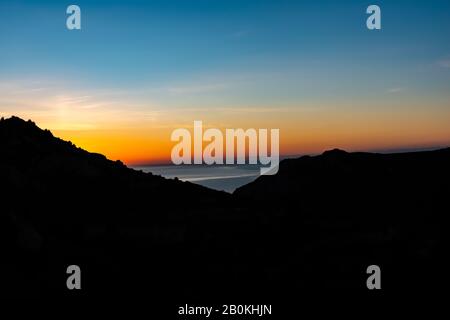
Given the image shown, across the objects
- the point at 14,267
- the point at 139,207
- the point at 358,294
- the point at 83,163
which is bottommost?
the point at 358,294

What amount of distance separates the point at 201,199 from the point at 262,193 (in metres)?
24.8

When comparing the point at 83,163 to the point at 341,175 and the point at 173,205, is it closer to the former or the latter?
the point at 173,205

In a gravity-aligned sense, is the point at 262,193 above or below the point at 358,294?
above

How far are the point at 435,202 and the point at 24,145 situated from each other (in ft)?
139

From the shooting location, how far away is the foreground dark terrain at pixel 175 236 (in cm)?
2908

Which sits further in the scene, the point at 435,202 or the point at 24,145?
the point at 435,202

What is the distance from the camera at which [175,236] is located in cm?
3512

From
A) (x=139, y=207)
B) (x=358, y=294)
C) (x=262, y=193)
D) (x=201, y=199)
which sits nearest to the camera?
(x=358, y=294)

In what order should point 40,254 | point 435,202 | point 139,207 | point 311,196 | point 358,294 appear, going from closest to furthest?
point 40,254, point 358,294, point 139,207, point 435,202, point 311,196

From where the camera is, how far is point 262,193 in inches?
2603

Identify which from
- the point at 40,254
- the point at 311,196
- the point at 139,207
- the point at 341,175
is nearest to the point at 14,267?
the point at 40,254

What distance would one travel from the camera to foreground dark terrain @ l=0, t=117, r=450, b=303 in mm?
29078

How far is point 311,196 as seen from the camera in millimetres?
60281

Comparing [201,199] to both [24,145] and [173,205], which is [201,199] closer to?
[173,205]
